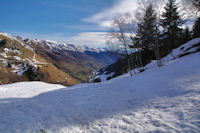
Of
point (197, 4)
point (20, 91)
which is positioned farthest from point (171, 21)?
point (20, 91)

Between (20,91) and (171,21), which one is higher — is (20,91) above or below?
below

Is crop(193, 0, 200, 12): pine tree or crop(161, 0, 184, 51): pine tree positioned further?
crop(161, 0, 184, 51): pine tree

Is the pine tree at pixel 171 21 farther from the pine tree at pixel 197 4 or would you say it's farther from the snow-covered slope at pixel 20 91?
the snow-covered slope at pixel 20 91

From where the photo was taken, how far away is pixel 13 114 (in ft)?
20.4

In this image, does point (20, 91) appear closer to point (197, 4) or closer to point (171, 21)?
point (197, 4)

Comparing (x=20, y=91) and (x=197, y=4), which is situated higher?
(x=197, y=4)

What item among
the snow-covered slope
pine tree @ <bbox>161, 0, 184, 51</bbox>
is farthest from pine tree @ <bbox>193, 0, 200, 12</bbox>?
the snow-covered slope

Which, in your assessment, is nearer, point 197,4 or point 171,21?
point 197,4

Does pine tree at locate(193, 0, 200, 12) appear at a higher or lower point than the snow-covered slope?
higher

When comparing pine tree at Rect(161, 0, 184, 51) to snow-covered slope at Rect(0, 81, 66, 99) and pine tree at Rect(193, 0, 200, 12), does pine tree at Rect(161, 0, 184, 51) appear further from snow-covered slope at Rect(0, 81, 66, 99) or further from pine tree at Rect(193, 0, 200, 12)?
snow-covered slope at Rect(0, 81, 66, 99)

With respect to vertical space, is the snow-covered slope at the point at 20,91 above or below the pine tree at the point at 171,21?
below

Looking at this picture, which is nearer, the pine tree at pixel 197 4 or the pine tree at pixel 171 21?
the pine tree at pixel 197 4

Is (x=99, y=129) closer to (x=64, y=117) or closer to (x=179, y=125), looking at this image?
(x=64, y=117)

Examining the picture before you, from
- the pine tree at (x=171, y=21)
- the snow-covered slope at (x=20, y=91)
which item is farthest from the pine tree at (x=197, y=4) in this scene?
the snow-covered slope at (x=20, y=91)
